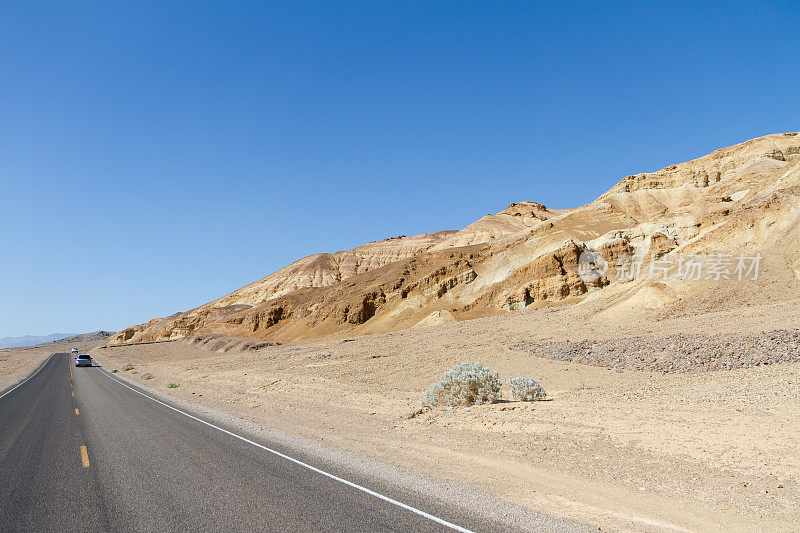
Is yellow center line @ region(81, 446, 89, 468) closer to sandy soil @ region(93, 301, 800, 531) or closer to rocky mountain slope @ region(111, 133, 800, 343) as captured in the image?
sandy soil @ region(93, 301, 800, 531)

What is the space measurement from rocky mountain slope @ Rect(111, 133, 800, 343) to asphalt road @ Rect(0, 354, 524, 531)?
27.6 m

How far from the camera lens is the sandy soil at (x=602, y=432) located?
658 cm

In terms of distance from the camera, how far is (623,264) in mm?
48344

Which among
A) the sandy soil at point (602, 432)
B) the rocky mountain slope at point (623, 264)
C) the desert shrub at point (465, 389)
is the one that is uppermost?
the rocky mountain slope at point (623, 264)

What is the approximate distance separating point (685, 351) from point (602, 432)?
1238cm

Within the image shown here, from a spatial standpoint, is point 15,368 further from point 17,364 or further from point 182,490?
point 182,490

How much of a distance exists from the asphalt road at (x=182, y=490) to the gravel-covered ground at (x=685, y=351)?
15213 mm

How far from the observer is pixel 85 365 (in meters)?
49.2

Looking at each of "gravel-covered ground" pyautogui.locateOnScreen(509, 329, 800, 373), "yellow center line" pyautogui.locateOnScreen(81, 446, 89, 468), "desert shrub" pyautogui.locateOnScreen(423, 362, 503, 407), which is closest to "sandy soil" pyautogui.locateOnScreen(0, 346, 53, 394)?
"yellow center line" pyautogui.locateOnScreen(81, 446, 89, 468)

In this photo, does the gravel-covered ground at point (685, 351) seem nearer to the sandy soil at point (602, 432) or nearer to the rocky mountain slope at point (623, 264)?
the sandy soil at point (602, 432)

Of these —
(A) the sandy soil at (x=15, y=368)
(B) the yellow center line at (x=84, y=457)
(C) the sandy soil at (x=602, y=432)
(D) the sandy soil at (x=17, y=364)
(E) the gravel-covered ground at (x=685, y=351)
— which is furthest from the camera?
(D) the sandy soil at (x=17, y=364)

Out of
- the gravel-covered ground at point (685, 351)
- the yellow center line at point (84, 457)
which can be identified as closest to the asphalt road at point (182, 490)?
the yellow center line at point (84, 457)

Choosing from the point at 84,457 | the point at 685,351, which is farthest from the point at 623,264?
the point at 84,457

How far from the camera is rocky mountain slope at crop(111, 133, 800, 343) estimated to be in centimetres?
2988
